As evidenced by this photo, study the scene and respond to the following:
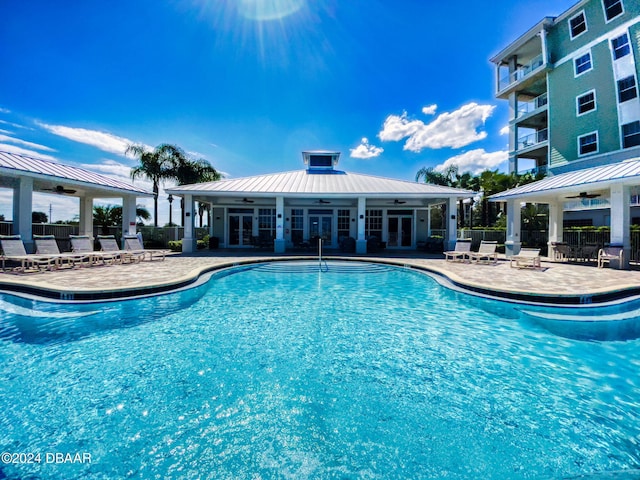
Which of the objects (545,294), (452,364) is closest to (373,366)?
(452,364)

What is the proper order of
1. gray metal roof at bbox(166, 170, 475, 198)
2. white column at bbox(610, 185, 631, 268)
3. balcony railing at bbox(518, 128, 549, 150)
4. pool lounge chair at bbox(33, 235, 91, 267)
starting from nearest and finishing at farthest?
pool lounge chair at bbox(33, 235, 91, 267) < white column at bbox(610, 185, 631, 268) < gray metal roof at bbox(166, 170, 475, 198) < balcony railing at bbox(518, 128, 549, 150)

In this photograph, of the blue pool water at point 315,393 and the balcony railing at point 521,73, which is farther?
the balcony railing at point 521,73

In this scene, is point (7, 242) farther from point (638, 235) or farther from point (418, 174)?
point (418, 174)

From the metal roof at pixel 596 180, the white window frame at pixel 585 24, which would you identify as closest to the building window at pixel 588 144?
the white window frame at pixel 585 24

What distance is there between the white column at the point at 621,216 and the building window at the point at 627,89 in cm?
995

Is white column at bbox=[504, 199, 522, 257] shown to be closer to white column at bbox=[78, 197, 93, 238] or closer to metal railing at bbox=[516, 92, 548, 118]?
metal railing at bbox=[516, 92, 548, 118]

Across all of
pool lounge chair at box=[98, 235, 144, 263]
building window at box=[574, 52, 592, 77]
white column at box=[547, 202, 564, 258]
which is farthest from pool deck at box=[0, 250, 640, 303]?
building window at box=[574, 52, 592, 77]

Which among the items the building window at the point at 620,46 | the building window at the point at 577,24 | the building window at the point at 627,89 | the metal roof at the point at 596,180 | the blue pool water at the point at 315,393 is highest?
the building window at the point at 577,24

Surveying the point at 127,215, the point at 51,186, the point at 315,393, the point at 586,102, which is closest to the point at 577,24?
the point at 586,102

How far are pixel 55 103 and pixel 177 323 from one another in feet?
49.3

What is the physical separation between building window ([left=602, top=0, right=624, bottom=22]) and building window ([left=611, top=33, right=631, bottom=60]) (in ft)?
4.71

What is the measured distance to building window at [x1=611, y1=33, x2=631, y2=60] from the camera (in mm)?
15917

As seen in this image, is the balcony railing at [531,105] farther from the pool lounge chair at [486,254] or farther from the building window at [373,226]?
the pool lounge chair at [486,254]

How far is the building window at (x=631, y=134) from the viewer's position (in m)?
15.7
